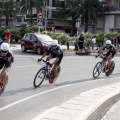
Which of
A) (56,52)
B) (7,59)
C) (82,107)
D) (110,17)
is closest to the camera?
(82,107)

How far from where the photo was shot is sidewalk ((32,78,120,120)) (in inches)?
283

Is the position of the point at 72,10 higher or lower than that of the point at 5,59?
higher

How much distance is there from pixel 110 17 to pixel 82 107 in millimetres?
69778

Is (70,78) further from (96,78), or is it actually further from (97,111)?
(97,111)

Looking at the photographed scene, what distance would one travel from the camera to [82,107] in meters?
8.25

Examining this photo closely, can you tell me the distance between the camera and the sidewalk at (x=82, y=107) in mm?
7188

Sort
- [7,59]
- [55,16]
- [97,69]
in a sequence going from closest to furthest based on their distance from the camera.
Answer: [7,59] → [97,69] → [55,16]

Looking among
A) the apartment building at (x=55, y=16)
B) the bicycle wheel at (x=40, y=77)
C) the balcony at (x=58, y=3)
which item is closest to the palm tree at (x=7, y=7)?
the apartment building at (x=55, y=16)

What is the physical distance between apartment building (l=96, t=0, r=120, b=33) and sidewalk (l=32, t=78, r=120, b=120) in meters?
64.0

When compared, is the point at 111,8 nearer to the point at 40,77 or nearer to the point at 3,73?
the point at 40,77

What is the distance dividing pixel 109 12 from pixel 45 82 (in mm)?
63807

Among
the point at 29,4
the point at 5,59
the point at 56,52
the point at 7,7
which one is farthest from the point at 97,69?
the point at 29,4

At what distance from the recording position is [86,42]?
1198 inches

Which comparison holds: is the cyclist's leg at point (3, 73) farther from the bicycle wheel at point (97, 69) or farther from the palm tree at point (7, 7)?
the palm tree at point (7, 7)
